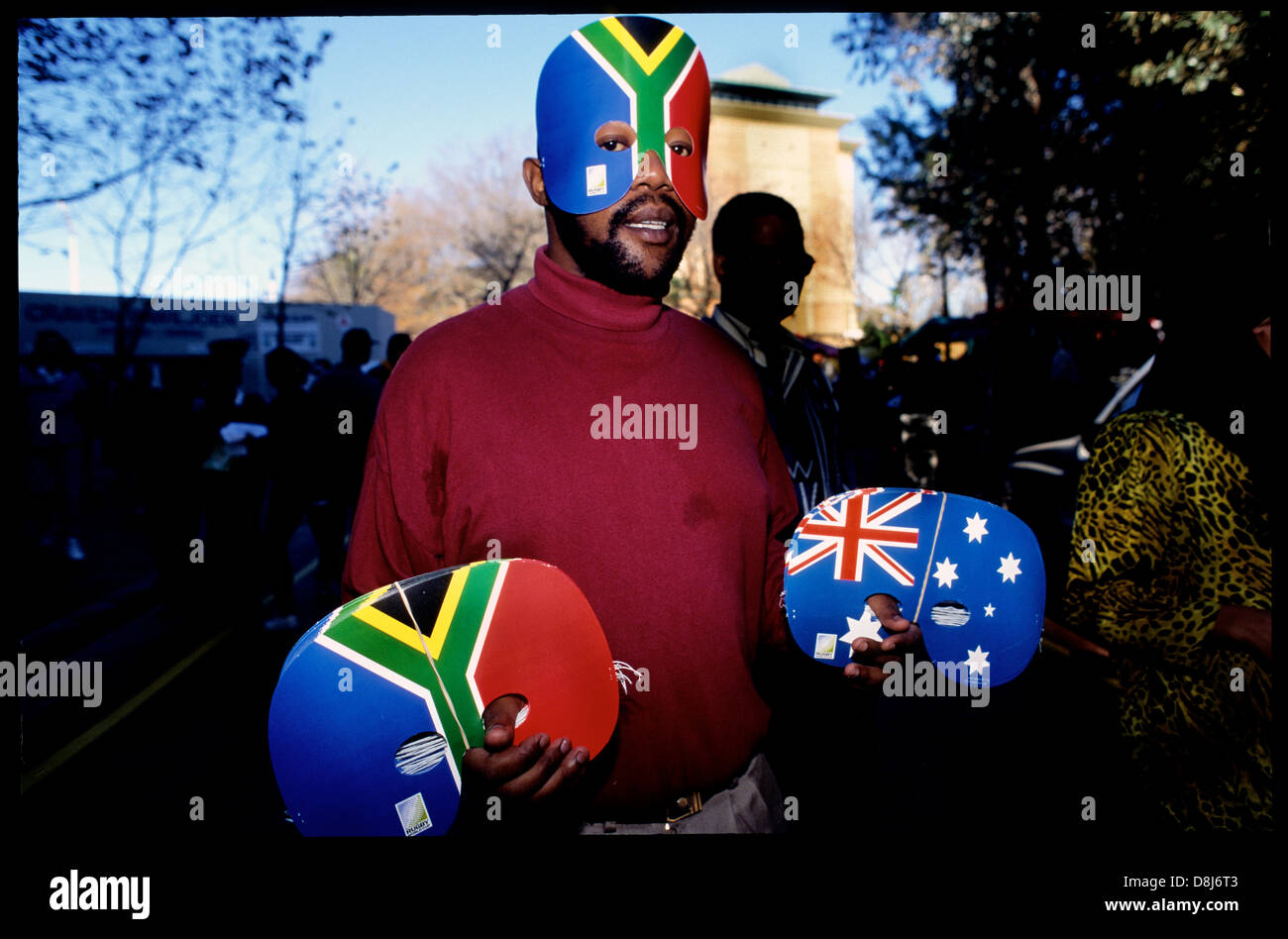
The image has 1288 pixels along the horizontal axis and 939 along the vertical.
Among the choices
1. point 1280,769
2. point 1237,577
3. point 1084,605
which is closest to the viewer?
point 1280,769

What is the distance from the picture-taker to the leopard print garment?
175 cm

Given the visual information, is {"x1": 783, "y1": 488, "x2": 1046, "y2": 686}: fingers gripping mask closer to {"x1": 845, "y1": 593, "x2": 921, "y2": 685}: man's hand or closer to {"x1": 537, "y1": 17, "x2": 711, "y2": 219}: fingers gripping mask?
{"x1": 845, "y1": 593, "x2": 921, "y2": 685}: man's hand

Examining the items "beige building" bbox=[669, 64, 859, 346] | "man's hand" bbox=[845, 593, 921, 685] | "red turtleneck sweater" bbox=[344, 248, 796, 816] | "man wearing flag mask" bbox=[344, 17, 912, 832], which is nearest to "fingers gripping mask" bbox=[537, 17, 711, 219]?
"man wearing flag mask" bbox=[344, 17, 912, 832]

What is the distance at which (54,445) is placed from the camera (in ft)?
25.3

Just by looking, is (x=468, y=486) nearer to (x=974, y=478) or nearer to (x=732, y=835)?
(x=732, y=835)

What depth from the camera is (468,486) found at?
1.46 m

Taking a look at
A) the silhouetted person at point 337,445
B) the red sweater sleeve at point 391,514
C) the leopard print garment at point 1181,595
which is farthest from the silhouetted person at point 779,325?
the silhouetted person at point 337,445

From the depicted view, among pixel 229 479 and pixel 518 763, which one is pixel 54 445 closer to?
pixel 229 479

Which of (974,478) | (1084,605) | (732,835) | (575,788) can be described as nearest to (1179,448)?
(1084,605)

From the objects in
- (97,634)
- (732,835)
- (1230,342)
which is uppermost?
(1230,342)

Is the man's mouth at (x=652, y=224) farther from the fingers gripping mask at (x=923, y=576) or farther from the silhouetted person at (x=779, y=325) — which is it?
the silhouetted person at (x=779, y=325)

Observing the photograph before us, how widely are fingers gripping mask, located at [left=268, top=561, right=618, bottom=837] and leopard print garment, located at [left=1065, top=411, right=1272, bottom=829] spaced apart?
1.23 meters

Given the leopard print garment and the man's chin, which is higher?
the man's chin
